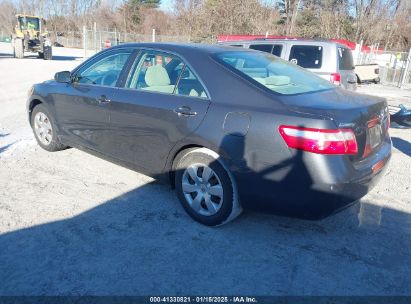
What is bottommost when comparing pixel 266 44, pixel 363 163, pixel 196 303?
pixel 196 303

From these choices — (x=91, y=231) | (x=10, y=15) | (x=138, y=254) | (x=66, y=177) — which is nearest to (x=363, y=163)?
(x=138, y=254)

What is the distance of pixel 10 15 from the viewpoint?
73.6 m

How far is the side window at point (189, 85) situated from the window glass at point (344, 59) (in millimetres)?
5707

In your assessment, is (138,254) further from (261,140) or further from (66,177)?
(66,177)

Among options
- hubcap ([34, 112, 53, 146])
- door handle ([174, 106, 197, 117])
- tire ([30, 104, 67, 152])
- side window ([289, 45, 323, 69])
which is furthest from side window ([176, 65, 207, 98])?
side window ([289, 45, 323, 69])

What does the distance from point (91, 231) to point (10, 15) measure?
84230mm

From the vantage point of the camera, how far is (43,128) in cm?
536

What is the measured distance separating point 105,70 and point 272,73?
2014 millimetres

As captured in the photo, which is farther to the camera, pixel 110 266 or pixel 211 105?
pixel 211 105

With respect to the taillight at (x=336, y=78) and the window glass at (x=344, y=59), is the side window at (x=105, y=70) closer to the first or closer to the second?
the taillight at (x=336, y=78)

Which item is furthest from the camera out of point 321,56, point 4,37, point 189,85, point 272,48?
point 4,37

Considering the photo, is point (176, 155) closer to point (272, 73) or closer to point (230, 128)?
point (230, 128)

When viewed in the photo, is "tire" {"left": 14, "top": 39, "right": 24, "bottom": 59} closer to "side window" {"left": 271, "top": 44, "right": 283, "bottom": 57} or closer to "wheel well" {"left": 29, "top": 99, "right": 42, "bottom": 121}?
"side window" {"left": 271, "top": 44, "right": 283, "bottom": 57}

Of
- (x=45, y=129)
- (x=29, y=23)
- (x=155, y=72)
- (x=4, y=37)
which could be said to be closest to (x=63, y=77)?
(x=45, y=129)
